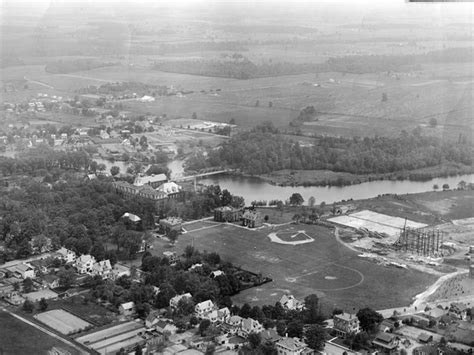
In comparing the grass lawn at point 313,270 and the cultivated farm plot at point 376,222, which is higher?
the cultivated farm plot at point 376,222

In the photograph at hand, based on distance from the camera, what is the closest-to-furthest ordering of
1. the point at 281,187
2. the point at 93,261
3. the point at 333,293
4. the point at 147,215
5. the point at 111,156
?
the point at 333,293, the point at 93,261, the point at 147,215, the point at 281,187, the point at 111,156

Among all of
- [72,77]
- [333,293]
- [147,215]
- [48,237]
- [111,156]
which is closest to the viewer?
[333,293]

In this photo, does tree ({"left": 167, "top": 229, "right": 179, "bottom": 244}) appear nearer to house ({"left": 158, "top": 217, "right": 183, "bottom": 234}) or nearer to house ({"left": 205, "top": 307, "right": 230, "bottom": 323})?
house ({"left": 158, "top": 217, "right": 183, "bottom": 234})

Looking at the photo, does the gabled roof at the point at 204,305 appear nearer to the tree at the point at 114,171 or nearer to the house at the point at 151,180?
the house at the point at 151,180

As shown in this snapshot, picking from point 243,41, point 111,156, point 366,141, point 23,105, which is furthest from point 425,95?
point 23,105

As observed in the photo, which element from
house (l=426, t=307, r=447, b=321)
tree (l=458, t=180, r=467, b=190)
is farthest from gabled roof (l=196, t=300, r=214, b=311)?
tree (l=458, t=180, r=467, b=190)

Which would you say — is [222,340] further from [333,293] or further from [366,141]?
[366,141]

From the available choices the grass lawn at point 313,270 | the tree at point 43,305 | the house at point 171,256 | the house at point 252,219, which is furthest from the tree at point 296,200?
the tree at point 43,305
